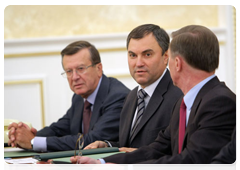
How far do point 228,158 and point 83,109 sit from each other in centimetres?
231

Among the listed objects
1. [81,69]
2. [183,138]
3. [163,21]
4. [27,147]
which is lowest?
[27,147]

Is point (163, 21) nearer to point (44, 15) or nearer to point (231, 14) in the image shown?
point (231, 14)

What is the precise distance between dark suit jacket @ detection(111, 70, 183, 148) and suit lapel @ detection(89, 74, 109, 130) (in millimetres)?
574

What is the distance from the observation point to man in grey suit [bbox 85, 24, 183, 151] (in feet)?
9.05

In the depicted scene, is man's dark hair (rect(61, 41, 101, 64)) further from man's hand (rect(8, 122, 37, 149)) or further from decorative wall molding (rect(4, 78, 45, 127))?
decorative wall molding (rect(4, 78, 45, 127))

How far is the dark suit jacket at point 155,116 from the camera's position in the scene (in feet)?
8.82

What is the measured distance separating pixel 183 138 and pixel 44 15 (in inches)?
175

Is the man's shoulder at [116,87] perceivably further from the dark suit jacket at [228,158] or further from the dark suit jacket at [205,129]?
the dark suit jacket at [228,158]

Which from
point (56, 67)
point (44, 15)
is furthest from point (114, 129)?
point (44, 15)

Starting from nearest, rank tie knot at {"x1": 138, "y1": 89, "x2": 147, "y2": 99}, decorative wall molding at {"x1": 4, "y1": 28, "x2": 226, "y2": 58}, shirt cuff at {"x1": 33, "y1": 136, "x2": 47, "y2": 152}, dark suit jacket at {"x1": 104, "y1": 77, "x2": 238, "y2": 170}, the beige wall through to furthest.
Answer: dark suit jacket at {"x1": 104, "y1": 77, "x2": 238, "y2": 170}
tie knot at {"x1": 138, "y1": 89, "x2": 147, "y2": 99}
shirt cuff at {"x1": 33, "y1": 136, "x2": 47, "y2": 152}
decorative wall molding at {"x1": 4, "y1": 28, "x2": 226, "y2": 58}
the beige wall

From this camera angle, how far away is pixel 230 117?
1.81m

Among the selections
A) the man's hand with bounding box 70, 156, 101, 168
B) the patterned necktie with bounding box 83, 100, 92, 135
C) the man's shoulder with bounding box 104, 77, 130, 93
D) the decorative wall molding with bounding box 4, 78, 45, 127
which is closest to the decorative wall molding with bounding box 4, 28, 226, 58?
the decorative wall molding with bounding box 4, 78, 45, 127

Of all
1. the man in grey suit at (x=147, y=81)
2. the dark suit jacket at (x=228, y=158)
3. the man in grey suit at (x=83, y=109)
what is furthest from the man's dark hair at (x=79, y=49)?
the dark suit jacket at (x=228, y=158)

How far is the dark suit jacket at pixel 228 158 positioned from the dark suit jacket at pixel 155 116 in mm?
1046
